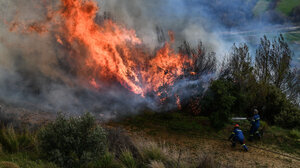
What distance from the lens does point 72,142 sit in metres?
5.17

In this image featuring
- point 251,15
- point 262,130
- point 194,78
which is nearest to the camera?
point 262,130

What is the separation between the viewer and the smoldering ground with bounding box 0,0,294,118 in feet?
37.9

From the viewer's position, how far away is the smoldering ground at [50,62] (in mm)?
11539

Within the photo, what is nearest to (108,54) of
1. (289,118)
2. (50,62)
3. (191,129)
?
(50,62)

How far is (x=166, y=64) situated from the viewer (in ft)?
41.0

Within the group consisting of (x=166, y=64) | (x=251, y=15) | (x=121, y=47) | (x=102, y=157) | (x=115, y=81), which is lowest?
(x=102, y=157)

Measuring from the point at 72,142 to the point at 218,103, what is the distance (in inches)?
287

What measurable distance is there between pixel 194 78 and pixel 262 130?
4260 millimetres

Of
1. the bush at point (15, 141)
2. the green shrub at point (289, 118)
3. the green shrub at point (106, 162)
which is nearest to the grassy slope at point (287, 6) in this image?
the green shrub at point (289, 118)

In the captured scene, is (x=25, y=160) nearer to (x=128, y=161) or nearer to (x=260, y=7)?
(x=128, y=161)

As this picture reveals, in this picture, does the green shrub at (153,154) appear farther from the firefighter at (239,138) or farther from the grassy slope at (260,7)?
the grassy slope at (260,7)

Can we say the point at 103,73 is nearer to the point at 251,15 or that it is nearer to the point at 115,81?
the point at 115,81

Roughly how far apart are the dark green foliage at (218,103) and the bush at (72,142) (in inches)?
243

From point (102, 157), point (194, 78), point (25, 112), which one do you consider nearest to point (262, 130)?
point (194, 78)
